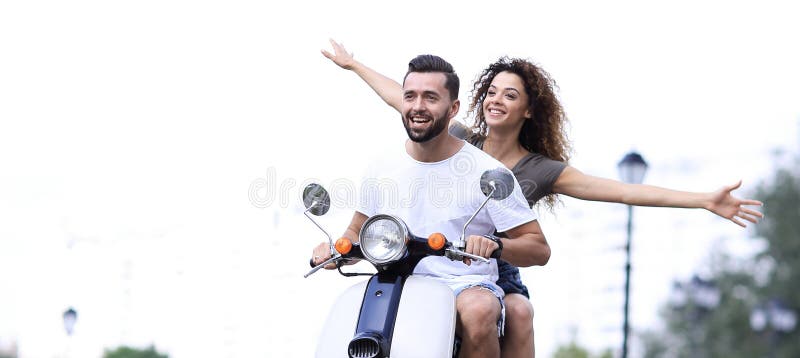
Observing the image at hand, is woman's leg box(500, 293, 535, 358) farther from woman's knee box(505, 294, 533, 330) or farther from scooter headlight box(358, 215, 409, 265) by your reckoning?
scooter headlight box(358, 215, 409, 265)

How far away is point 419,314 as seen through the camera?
174 inches

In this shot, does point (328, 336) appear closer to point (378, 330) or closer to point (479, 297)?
point (378, 330)

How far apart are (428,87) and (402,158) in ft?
1.16

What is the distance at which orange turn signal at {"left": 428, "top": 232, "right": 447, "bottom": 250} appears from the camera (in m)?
4.35

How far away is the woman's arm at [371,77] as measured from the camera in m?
6.73

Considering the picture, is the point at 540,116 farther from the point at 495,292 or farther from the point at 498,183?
the point at 498,183

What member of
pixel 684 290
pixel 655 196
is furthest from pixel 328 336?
pixel 684 290

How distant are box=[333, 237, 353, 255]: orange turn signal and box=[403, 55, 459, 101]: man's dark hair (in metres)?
0.84

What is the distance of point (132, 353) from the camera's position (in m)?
60.8

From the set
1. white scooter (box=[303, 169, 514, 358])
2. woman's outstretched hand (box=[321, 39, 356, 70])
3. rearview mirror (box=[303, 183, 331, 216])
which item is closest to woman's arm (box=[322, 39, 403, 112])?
woman's outstretched hand (box=[321, 39, 356, 70])

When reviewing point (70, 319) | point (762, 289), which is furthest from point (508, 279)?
point (762, 289)

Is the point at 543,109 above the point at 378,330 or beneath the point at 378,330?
above

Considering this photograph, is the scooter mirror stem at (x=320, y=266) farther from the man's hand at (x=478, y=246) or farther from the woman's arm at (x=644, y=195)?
the woman's arm at (x=644, y=195)

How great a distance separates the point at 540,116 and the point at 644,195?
0.81m
